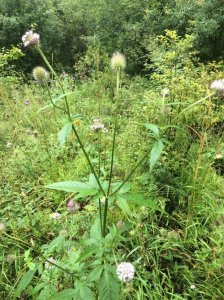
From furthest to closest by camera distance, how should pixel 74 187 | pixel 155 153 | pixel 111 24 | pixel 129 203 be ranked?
pixel 111 24, pixel 129 203, pixel 74 187, pixel 155 153

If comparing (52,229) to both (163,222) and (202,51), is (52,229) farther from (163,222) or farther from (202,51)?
(202,51)

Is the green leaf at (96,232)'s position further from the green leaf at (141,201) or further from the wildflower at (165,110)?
the wildflower at (165,110)

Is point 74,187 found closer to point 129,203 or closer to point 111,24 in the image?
point 129,203

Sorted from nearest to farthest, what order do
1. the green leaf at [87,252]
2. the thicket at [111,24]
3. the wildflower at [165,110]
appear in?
the green leaf at [87,252] < the wildflower at [165,110] < the thicket at [111,24]

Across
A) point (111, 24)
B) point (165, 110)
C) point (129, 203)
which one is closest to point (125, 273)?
point (165, 110)

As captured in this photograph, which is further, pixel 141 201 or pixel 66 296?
pixel 66 296

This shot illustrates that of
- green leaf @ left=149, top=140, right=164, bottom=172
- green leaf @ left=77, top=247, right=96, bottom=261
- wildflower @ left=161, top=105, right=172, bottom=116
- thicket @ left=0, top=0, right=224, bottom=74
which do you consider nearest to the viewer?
green leaf @ left=149, top=140, right=164, bottom=172

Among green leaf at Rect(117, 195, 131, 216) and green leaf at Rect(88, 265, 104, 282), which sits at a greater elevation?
green leaf at Rect(117, 195, 131, 216)

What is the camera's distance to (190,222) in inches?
91.2

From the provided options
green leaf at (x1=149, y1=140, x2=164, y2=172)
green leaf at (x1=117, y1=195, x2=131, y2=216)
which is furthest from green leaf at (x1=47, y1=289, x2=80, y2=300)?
green leaf at (x1=149, y1=140, x2=164, y2=172)

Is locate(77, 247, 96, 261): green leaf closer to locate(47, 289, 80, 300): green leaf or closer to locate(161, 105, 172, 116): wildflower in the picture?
locate(47, 289, 80, 300): green leaf

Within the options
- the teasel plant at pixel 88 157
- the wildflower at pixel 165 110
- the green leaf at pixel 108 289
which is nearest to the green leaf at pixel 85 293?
the green leaf at pixel 108 289

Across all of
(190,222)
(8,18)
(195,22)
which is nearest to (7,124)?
(190,222)

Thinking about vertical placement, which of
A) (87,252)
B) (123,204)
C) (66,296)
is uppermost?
(123,204)
